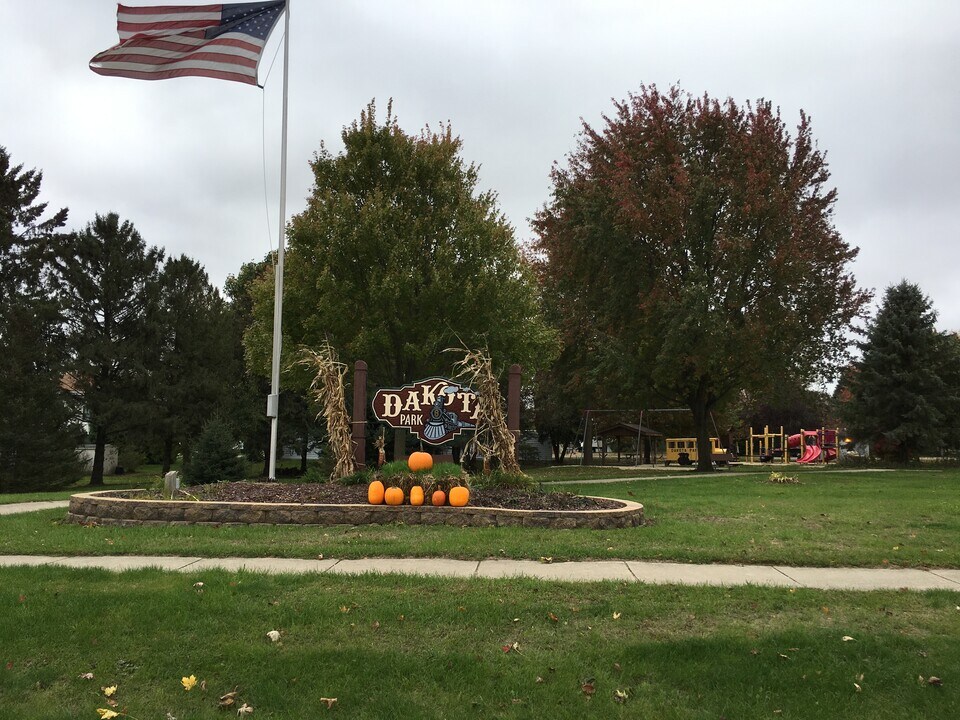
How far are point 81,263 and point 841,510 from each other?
29952mm

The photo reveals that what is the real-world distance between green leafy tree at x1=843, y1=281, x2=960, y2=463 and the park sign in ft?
68.1

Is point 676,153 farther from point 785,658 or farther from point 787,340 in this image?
point 785,658

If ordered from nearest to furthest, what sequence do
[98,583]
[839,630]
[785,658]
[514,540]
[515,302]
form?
[785,658]
[839,630]
[98,583]
[514,540]
[515,302]

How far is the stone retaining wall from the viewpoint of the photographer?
979 centimetres

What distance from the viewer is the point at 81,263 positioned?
1179 inches

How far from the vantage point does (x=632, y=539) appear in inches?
336

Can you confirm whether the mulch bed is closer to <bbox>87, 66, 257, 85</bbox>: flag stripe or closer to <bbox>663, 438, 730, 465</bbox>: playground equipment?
<bbox>87, 66, 257, 85</bbox>: flag stripe

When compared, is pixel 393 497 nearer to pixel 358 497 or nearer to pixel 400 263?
pixel 358 497

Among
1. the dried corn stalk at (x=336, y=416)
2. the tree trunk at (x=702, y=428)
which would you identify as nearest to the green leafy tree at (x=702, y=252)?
the tree trunk at (x=702, y=428)

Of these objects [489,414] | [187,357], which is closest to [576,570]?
[489,414]

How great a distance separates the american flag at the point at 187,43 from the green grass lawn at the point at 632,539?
27.6 ft

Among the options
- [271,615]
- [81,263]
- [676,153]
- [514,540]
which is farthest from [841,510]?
[81,263]

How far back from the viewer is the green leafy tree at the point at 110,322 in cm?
2866

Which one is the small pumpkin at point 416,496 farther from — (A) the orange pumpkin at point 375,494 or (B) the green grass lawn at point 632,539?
(B) the green grass lawn at point 632,539
